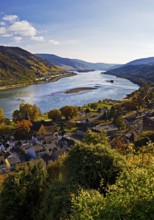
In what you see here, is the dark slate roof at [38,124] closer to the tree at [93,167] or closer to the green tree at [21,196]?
the green tree at [21,196]

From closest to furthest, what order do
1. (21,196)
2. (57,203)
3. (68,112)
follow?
(57,203) < (21,196) < (68,112)

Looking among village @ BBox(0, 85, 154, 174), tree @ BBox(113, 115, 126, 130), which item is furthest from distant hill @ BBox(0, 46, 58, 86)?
tree @ BBox(113, 115, 126, 130)

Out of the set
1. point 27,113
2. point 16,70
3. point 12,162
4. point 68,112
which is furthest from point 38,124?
point 16,70

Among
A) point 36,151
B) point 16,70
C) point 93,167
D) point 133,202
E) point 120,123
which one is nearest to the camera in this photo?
point 133,202

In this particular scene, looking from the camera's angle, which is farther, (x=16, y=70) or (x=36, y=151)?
(x=16, y=70)

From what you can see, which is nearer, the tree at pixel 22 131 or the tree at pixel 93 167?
the tree at pixel 93 167

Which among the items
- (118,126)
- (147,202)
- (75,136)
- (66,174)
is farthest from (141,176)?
(118,126)

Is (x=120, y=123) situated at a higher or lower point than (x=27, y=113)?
lower

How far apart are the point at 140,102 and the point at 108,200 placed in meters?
61.2

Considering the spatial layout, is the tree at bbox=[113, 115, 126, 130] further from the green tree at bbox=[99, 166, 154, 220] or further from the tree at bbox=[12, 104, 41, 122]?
the green tree at bbox=[99, 166, 154, 220]

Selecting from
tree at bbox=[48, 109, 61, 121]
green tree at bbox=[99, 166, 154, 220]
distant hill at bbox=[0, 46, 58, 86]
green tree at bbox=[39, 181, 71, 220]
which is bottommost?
tree at bbox=[48, 109, 61, 121]

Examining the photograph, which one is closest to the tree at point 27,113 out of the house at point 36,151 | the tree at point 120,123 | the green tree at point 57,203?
the tree at point 120,123

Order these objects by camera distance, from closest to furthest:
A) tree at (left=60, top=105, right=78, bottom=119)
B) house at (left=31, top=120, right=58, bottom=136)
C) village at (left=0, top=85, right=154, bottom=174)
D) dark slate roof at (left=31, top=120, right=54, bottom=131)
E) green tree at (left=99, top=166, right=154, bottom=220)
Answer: green tree at (left=99, top=166, right=154, bottom=220) → village at (left=0, top=85, right=154, bottom=174) → house at (left=31, top=120, right=58, bottom=136) → dark slate roof at (left=31, top=120, right=54, bottom=131) → tree at (left=60, top=105, right=78, bottom=119)

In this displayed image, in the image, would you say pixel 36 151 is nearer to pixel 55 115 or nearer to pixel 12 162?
pixel 12 162
